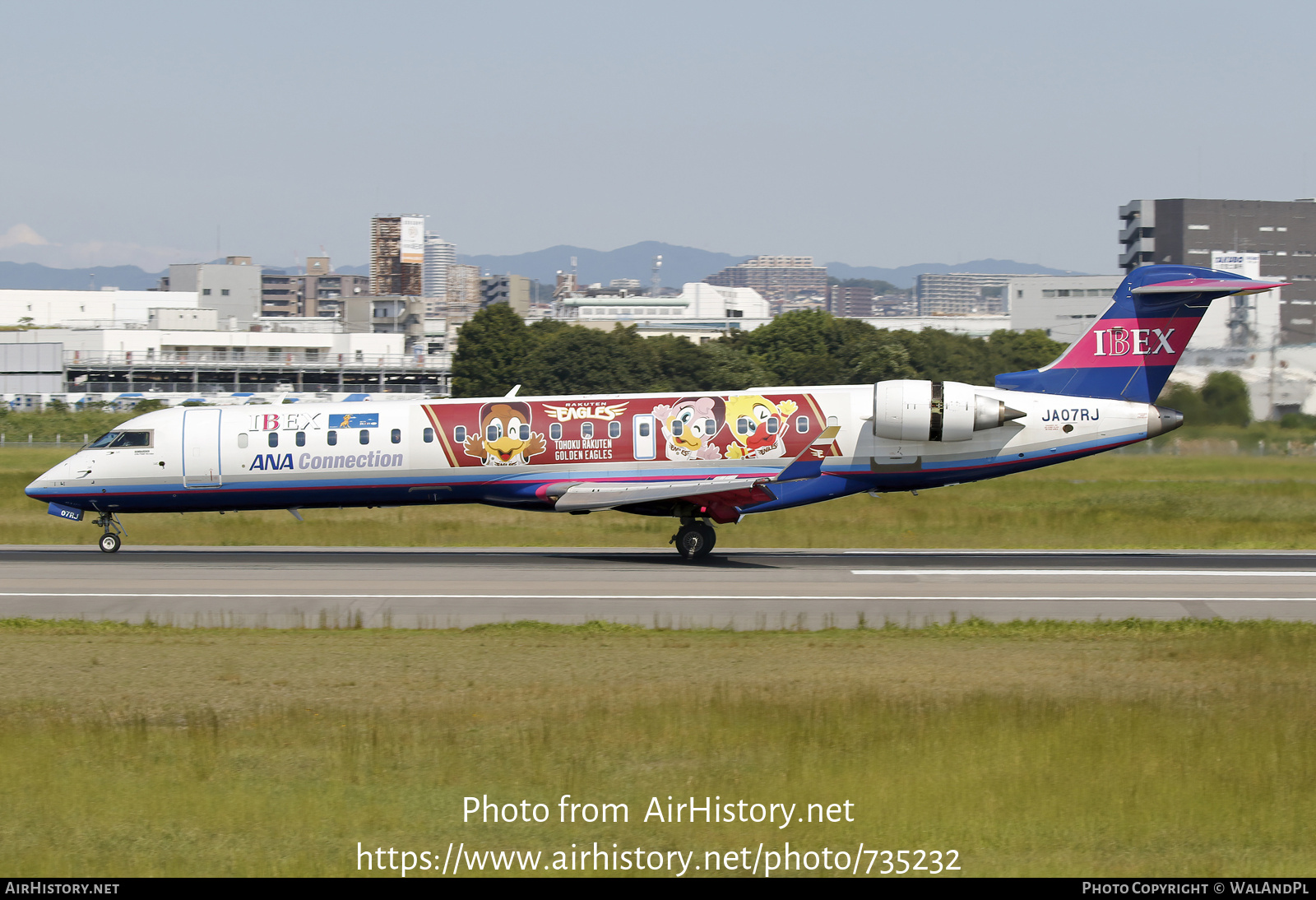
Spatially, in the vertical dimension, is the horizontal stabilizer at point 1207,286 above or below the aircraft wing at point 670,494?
above

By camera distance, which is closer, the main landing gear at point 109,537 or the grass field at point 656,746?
the grass field at point 656,746

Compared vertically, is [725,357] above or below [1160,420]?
above

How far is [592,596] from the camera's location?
2322cm

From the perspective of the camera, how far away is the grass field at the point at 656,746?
386 inches

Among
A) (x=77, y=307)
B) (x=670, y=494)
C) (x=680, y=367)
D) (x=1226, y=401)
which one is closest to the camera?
(x=670, y=494)

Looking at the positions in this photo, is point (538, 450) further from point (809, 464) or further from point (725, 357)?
point (725, 357)

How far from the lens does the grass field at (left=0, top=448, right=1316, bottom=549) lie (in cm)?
3250

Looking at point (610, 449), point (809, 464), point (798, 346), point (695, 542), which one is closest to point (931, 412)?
point (809, 464)

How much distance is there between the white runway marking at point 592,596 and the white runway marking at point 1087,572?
9.39ft

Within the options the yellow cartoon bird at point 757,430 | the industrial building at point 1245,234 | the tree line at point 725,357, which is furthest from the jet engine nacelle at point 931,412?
the industrial building at point 1245,234

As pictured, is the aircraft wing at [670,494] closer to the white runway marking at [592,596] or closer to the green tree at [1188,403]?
the white runway marking at [592,596]

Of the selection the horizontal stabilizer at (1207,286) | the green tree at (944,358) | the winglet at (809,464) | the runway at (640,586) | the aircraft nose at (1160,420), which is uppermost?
the green tree at (944,358)

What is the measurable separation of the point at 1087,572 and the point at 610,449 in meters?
10.8
